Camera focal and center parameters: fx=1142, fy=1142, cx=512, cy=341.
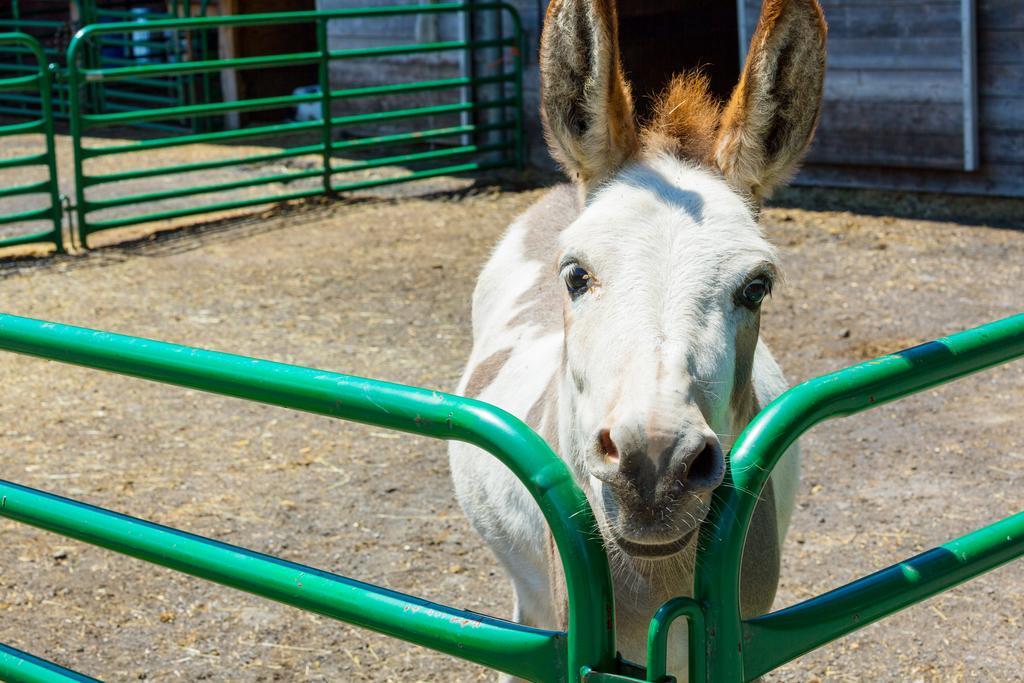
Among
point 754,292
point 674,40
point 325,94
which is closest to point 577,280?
point 754,292

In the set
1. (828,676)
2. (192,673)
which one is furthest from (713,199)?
(192,673)

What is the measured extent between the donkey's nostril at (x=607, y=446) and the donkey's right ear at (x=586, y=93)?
29.6 inches

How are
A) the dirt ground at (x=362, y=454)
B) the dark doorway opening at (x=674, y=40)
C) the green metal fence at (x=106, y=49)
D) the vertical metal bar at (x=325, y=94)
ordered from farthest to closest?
the green metal fence at (x=106, y=49)
the dark doorway opening at (x=674, y=40)
the vertical metal bar at (x=325, y=94)
the dirt ground at (x=362, y=454)

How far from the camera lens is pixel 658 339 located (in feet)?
5.57

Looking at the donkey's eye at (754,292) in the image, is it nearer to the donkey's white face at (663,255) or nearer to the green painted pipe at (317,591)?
the donkey's white face at (663,255)

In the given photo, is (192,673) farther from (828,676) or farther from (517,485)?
(828,676)

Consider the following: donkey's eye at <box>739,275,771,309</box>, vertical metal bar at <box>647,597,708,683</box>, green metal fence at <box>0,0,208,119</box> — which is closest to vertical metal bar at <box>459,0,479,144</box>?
green metal fence at <box>0,0,208,119</box>

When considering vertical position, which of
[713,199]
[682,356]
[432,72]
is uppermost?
[432,72]

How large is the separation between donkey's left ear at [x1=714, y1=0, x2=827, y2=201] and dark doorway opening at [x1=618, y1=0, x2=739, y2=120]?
24.5 feet

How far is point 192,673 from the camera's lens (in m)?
3.28

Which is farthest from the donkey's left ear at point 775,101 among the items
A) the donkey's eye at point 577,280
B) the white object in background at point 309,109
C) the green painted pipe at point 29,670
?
the white object in background at point 309,109

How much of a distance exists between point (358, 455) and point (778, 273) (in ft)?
10.0

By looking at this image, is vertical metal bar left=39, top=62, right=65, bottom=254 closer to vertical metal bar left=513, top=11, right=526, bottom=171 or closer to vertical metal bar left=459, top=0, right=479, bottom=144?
vertical metal bar left=459, top=0, right=479, bottom=144

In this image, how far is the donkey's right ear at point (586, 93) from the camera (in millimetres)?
2061
